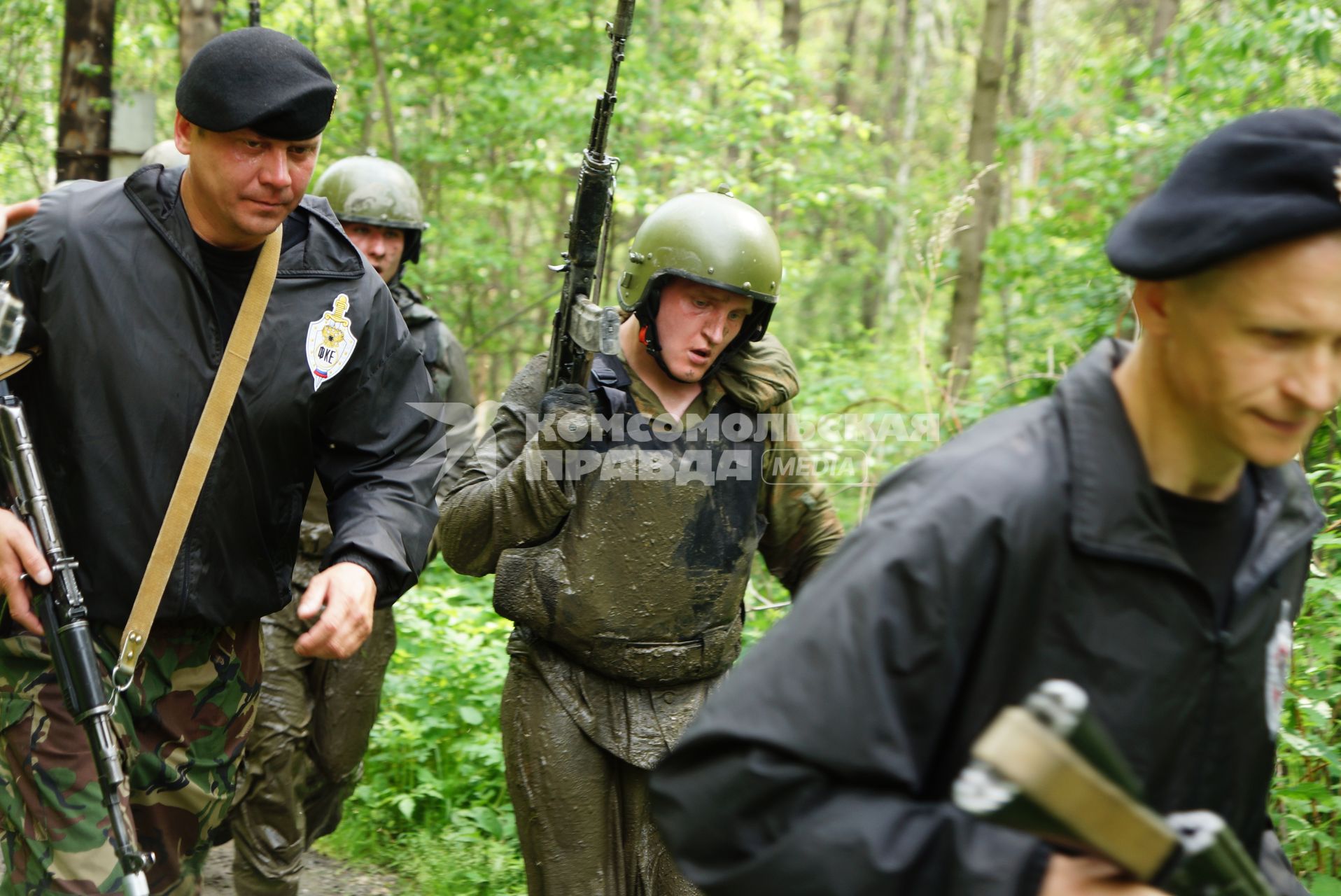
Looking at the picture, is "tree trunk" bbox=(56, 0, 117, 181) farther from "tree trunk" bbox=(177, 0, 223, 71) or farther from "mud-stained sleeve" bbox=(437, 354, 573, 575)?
"mud-stained sleeve" bbox=(437, 354, 573, 575)

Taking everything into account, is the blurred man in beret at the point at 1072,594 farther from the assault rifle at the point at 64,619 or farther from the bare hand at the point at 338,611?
the assault rifle at the point at 64,619

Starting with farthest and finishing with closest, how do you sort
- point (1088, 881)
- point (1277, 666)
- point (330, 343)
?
point (330, 343), point (1277, 666), point (1088, 881)

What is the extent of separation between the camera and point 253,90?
3.14m

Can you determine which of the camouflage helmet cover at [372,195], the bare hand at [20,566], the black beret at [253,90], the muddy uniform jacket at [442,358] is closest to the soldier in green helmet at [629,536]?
the black beret at [253,90]

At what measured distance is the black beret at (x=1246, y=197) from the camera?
1.59 meters

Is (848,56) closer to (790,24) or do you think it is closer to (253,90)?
(790,24)

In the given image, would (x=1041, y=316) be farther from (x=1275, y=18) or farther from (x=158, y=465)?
(x=158, y=465)

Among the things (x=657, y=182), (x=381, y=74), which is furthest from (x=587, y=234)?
(x=657, y=182)

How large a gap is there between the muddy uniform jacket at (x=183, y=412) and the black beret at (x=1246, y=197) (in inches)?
84.6

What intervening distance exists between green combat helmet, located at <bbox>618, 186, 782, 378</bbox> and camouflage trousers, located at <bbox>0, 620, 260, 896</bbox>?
1.46 m

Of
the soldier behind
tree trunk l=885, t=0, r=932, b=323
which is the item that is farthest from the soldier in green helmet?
tree trunk l=885, t=0, r=932, b=323

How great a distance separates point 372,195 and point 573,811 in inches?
138

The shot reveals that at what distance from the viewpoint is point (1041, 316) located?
1055 centimetres

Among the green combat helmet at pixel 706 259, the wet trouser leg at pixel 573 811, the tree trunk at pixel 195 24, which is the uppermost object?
the tree trunk at pixel 195 24
